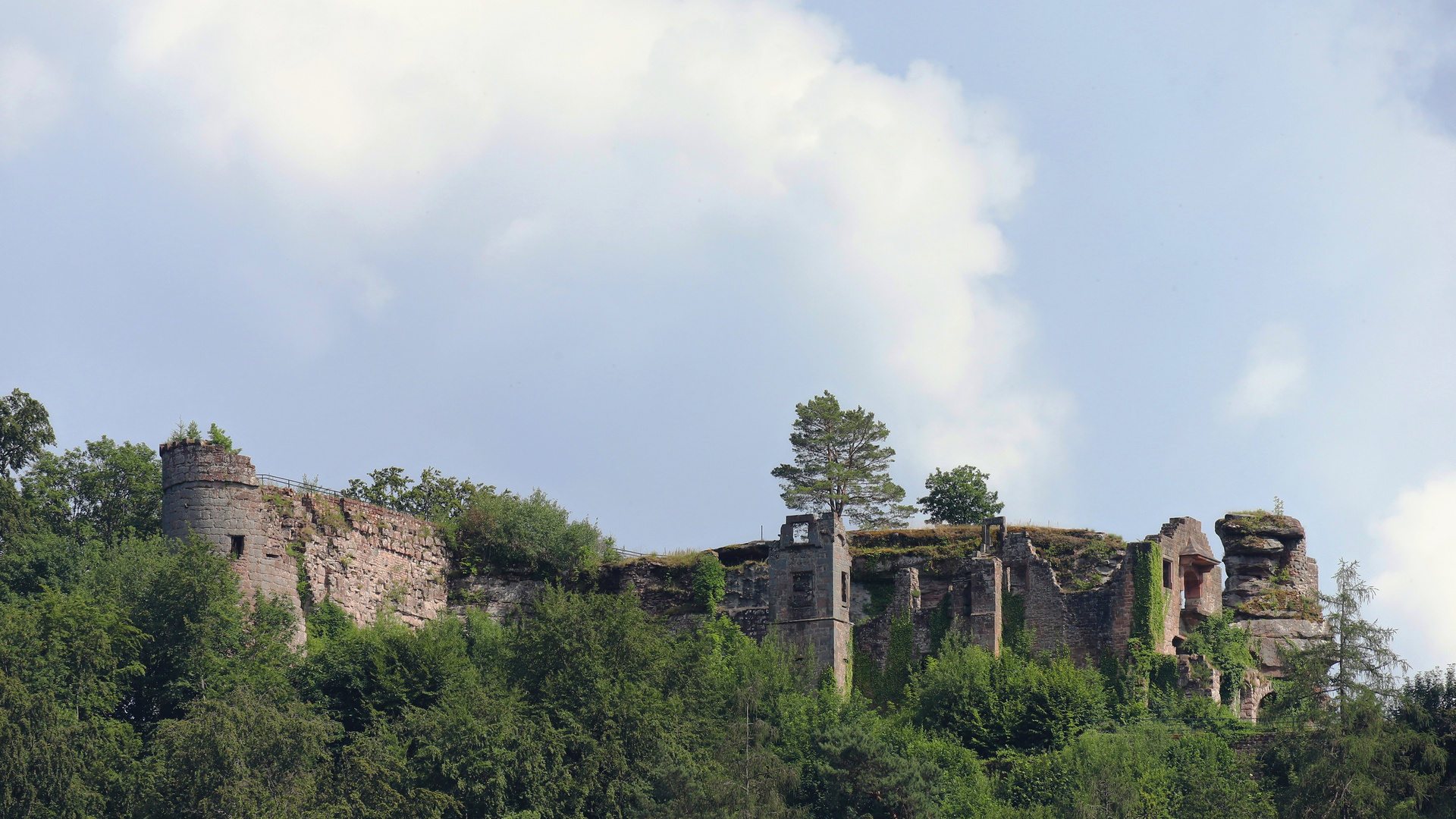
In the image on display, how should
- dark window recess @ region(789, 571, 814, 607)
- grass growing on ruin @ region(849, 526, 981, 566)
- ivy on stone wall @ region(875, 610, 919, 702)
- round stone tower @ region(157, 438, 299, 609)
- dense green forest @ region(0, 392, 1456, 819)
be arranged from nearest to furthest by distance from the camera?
dense green forest @ region(0, 392, 1456, 819), round stone tower @ region(157, 438, 299, 609), ivy on stone wall @ region(875, 610, 919, 702), dark window recess @ region(789, 571, 814, 607), grass growing on ruin @ region(849, 526, 981, 566)

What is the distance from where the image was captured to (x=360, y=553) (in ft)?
188

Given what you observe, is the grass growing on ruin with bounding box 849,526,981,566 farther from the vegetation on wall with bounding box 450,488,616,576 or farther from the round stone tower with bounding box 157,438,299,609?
the round stone tower with bounding box 157,438,299,609

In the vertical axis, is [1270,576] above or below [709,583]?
above

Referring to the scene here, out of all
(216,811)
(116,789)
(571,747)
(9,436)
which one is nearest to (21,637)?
(116,789)

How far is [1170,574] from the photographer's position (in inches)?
2140

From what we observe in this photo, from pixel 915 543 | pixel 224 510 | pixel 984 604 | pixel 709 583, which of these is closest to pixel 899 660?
pixel 984 604

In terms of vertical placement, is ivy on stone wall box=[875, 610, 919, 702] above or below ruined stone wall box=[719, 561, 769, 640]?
below

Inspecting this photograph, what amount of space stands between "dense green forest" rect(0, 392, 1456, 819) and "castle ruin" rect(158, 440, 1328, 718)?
1144 millimetres

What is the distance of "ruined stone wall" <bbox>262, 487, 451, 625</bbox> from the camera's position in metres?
55.1

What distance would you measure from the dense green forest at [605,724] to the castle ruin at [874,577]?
1144 mm

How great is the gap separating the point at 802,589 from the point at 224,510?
1555cm

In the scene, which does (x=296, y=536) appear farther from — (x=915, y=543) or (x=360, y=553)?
(x=915, y=543)

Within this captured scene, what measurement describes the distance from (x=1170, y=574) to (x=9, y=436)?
36479mm

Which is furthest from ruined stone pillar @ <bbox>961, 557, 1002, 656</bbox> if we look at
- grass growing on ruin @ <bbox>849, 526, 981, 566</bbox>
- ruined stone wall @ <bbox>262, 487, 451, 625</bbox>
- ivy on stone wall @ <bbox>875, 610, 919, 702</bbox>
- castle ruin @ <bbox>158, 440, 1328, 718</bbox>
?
Answer: ruined stone wall @ <bbox>262, 487, 451, 625</bbox>
